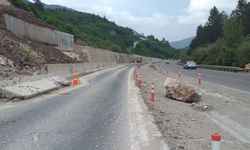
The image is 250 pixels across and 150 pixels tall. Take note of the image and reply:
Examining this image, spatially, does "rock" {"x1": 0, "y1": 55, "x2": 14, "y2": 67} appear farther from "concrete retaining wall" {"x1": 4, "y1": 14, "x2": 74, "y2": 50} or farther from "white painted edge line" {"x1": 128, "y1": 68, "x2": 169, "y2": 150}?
"white painted edge line" {"x1": 128, "y1": 68, "x2": 169, "y2": 150}

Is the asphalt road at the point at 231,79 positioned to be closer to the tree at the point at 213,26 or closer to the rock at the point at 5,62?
the rock at the point at 5,62

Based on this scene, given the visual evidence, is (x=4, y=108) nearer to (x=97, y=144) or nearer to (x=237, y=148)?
(x=97, y=144)

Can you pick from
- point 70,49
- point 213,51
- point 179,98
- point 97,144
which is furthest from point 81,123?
point 213,51

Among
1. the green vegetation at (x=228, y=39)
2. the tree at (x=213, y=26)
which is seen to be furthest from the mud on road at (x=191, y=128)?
the tree at (x=213, y=26)

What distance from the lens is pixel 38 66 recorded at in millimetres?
37562

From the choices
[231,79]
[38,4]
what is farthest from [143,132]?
[38,4]

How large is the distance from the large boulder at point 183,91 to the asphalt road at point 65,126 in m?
5.62

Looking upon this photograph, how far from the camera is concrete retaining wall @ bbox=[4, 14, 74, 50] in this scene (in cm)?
4688

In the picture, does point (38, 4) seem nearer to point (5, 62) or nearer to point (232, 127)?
point (5, 62)

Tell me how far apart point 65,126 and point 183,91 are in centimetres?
1235

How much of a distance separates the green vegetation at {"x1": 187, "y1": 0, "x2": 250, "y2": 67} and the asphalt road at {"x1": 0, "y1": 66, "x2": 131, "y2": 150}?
53204mm

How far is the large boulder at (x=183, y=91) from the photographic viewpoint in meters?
23.7

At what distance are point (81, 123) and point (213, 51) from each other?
8780cm

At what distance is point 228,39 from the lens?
86.2 m
